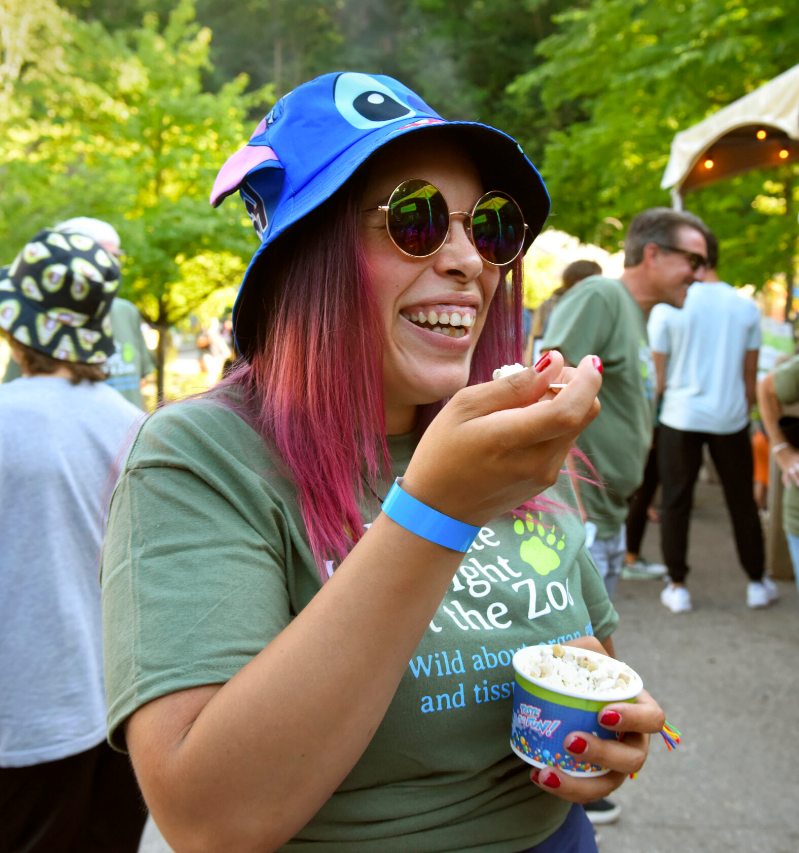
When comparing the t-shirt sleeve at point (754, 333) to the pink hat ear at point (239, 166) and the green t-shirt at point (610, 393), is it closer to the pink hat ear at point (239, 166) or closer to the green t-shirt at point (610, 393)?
the green t-shirt at point (610, 393)

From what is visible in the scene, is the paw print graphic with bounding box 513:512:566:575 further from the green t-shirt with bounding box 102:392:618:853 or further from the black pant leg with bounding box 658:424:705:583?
the black pant leg with bounding box 658:424:705:583

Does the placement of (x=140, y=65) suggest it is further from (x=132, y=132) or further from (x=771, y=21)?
(x=771, y=21)

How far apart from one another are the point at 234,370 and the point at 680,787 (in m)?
3.14

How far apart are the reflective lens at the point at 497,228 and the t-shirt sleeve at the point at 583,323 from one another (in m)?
2.13

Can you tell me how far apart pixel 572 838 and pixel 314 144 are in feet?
4.46

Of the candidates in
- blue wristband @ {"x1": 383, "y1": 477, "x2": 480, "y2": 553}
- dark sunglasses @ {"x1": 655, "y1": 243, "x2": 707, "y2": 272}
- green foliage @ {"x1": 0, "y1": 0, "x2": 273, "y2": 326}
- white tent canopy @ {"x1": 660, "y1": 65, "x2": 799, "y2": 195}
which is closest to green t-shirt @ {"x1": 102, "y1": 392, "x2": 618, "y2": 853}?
blue wristband @ {"x1": 383, "y1": 477, "x2": 480, "y2": 553}

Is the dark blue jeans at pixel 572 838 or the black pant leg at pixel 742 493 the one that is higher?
the dark blue jeans at pixel 572 838

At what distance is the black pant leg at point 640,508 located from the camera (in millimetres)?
6250

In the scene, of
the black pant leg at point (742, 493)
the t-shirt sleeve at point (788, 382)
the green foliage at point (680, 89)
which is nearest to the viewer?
the t-shirt sleeve at point (788, 382)

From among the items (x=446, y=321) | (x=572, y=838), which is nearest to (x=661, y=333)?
(x=446, y=321)

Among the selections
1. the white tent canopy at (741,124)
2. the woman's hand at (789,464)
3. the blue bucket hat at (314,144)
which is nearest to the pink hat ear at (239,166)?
the blue bucket hat at (314,144)

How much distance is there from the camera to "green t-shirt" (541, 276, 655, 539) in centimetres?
375

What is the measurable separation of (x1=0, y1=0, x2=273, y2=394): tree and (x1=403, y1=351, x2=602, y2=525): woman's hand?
10355 mm

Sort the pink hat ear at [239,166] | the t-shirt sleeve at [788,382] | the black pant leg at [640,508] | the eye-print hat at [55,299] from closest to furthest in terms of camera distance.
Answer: the pink hat ear at [239,166] → the eye-print hat at [55,299] → the t-shirt sleeve at [788,382] → the black pant leg at [640,508]
